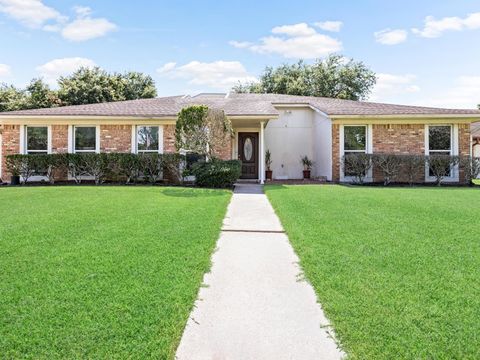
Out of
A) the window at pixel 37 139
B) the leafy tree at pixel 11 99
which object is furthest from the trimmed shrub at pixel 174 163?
the leafy tree at pixel 11 99

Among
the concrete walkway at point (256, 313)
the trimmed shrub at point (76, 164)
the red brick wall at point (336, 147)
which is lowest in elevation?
the concrete walkway at point (256, 313)

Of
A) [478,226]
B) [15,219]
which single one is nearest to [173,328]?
[15,219]

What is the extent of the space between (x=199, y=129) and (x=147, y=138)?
390cm

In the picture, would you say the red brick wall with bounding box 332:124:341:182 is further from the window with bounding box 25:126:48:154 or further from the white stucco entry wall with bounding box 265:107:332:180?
the window with bounding box 25:126:48:154

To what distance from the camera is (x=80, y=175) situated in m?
13.9

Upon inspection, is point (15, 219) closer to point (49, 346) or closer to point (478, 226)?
point (49, 346)

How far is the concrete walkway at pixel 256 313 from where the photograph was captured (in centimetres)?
233

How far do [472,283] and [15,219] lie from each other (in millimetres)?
7185

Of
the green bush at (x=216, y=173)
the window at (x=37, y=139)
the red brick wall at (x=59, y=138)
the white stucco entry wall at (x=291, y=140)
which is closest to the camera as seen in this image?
the green bush at (x=216, y=173)

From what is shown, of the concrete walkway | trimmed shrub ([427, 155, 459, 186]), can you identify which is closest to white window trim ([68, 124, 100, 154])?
the concrete walkway

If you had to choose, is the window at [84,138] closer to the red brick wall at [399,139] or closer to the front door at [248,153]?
the front door at [248,153]

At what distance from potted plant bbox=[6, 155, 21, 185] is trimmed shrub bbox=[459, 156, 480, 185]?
18.7 m

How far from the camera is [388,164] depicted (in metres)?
13.6

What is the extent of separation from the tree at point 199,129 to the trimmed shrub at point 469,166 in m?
10.3
